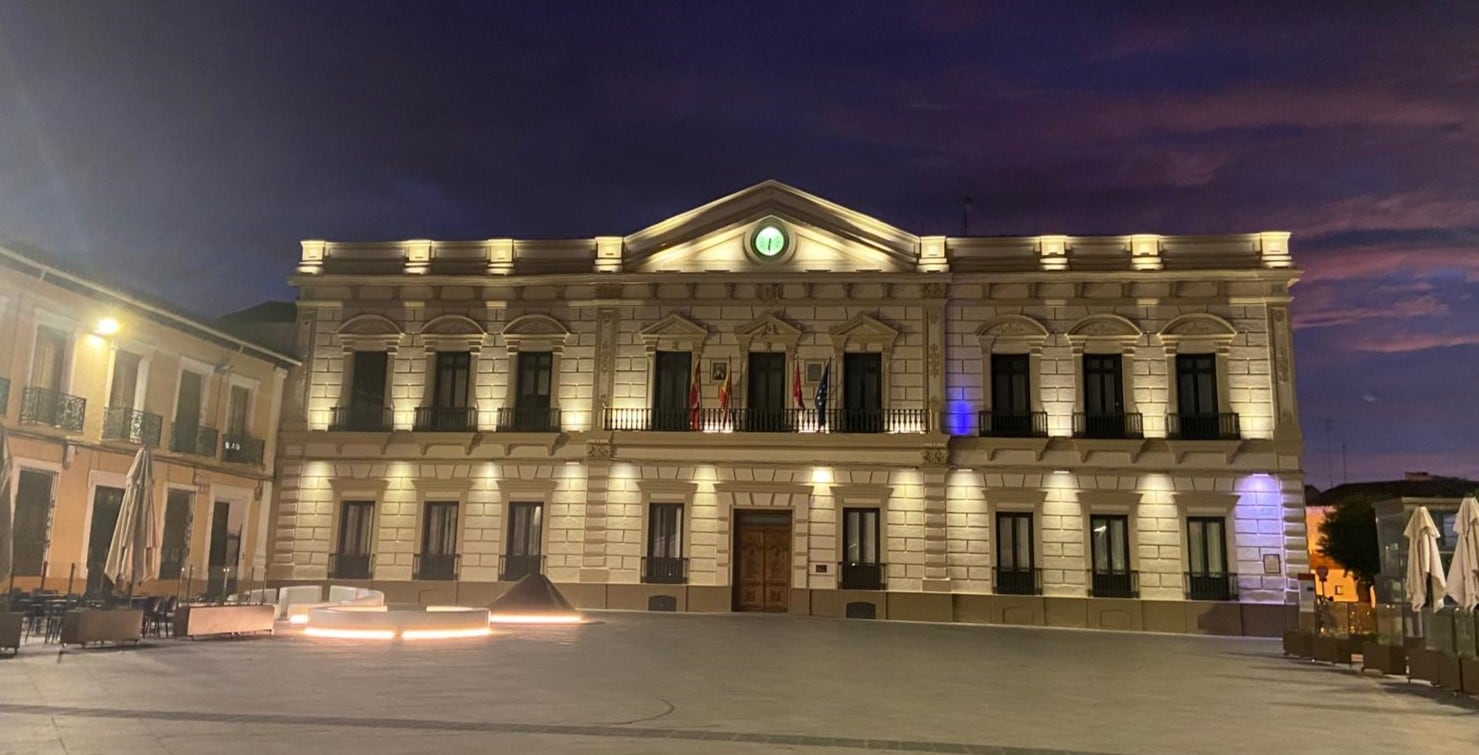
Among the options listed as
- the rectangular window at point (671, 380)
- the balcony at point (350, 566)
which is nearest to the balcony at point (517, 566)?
the balcony at point (350, 566)

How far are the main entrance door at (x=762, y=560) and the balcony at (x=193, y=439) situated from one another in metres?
14.7

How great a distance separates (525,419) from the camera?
31.1 meters

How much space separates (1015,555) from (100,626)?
2157 cm

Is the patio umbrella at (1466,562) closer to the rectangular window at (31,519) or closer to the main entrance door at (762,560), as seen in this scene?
the main entrance door at (762,560)

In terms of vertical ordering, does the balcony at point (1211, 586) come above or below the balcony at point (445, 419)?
below

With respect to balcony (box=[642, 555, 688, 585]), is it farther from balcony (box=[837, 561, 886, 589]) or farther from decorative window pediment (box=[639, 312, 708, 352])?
decorative window pediment (box=[639, 312, 708, 352])

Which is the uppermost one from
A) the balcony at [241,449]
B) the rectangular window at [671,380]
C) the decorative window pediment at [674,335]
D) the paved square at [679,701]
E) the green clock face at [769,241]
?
the green clock face at [769,241]

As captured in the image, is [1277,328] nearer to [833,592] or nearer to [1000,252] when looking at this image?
[1000,252]

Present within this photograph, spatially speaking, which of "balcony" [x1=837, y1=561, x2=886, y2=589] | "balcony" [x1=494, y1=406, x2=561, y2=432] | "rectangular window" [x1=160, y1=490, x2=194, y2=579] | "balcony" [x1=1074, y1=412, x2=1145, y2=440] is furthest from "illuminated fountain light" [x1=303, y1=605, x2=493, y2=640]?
→ "balcony" [x1=1074, y1=412, x2=1145, y2=440]

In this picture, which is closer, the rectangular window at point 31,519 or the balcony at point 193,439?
the rectangular window at point 31,519

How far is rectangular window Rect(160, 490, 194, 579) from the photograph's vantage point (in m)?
27.9

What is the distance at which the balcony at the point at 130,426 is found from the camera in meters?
26.1

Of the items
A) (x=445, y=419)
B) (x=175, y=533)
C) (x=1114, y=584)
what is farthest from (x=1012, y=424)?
(x=175, y=533)

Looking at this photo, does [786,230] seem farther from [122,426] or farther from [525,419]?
[122,426]
